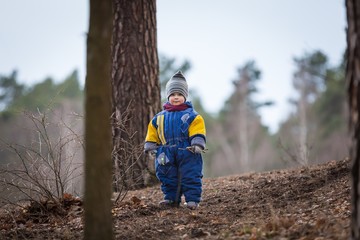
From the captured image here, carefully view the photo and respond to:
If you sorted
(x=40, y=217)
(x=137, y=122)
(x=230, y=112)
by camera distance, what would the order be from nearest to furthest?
(x=40, y=217) → (x=137, y=122) → (x=230, y=112)

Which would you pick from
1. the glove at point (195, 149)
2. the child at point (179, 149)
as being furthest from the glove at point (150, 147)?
the glove at point (195, 149)

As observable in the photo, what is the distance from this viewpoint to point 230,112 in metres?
39.3

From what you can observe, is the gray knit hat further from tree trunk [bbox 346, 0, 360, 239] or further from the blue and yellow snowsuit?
tree trunk [bbox 346, 0, 360, 239]

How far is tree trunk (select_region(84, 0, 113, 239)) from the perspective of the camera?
326 cm

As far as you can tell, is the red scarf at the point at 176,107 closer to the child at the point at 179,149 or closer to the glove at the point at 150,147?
the child at the point at 179,149

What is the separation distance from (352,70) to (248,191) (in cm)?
340

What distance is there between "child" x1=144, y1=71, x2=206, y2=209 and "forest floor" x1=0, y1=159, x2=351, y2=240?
0.26m

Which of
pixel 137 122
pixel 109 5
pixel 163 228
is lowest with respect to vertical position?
pixel 163 228

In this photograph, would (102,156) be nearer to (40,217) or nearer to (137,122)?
(40,217)

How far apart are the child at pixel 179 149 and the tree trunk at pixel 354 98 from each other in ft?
8.63

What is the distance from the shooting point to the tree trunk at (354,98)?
309cm

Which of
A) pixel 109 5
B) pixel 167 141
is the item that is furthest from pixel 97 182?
pixel 167 141

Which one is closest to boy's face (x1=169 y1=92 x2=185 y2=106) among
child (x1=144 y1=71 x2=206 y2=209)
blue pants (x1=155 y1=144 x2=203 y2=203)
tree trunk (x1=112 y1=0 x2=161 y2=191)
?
child (x1=144 y1=71 x2=206 y2=209)

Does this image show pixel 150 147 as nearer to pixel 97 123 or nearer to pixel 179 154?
pixel 179 154
